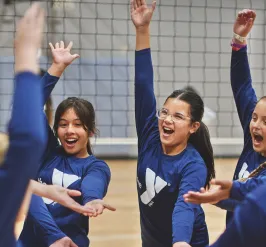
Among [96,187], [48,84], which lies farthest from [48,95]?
[96,187]

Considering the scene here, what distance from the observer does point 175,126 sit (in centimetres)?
216

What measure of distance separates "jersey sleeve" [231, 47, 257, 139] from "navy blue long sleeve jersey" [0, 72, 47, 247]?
4.67 ft

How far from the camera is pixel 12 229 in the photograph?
0.97 m

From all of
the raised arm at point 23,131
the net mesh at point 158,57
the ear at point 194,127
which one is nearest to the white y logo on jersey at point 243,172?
the ear at point 194,127

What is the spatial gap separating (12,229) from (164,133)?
1.24 m

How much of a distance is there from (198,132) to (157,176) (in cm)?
25

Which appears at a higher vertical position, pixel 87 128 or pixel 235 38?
pixel 235 38

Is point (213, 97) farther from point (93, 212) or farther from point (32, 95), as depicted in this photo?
point (32, 95)

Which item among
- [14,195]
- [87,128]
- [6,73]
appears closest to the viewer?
[14,195]

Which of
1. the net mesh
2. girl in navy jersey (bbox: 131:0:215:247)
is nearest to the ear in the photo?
girl in navy jersey (bbox: 131:0:215:247)

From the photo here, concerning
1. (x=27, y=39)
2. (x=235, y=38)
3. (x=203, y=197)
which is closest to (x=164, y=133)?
(x=235, y=38)

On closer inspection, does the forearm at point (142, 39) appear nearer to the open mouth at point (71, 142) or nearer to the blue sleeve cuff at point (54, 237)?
the open mouth at point (71, 142)

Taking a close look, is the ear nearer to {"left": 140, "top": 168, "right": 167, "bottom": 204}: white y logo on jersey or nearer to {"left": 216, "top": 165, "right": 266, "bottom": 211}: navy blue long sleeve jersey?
{"left": 140, "top": 168, "right": 167, "bottom": 204}: white y logo on jersey

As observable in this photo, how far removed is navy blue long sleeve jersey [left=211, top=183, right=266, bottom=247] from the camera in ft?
3.51
